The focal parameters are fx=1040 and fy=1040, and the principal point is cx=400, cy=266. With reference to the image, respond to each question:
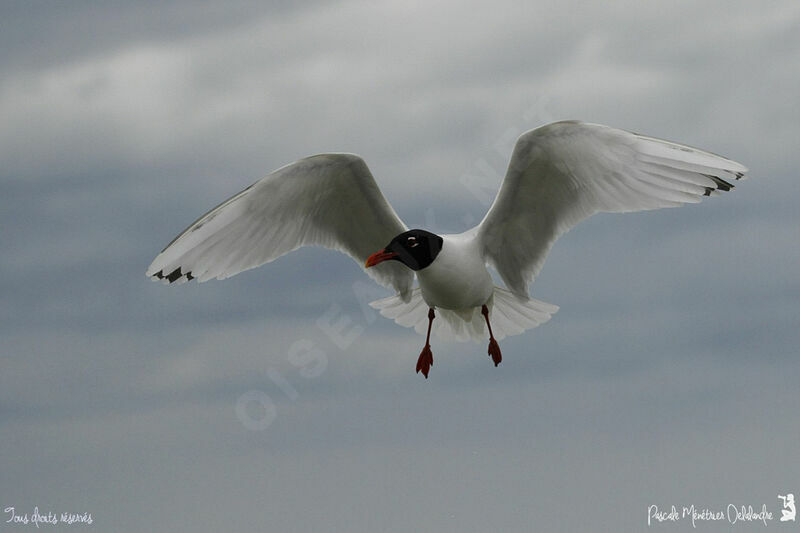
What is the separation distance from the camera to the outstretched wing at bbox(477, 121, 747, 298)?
1088 cm

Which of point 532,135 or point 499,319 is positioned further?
point 499,319

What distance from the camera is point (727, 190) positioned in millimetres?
10641

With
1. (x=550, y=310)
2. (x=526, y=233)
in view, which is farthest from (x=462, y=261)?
(x=550, y=310)

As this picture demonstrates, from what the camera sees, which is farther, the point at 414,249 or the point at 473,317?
the point at 473,317

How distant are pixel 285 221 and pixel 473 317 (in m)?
2.84

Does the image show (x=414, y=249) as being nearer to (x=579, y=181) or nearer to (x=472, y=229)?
(x=472, y=229)

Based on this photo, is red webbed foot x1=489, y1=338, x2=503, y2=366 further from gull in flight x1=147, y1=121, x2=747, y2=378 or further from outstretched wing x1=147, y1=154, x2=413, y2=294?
outstretched wing x1=147, y1=154, x2=413, y2=294

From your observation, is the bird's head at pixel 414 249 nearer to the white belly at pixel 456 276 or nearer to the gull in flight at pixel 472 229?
the gull in flight at pixel 472 229

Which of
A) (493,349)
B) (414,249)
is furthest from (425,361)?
(414,249)

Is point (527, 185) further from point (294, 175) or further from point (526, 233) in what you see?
point (294, 175)

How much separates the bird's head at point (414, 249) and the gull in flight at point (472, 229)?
1 centimetres

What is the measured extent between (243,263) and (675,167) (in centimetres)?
502

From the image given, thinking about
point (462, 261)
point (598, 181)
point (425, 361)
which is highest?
point (598, 181)

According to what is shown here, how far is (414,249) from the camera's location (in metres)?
11.5
